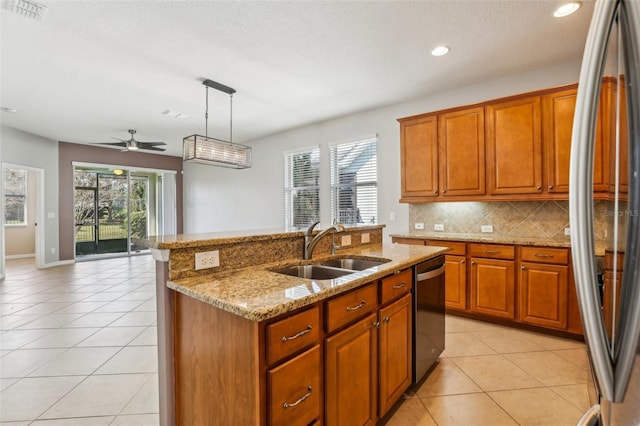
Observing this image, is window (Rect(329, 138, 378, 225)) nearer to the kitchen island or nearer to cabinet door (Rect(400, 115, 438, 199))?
cabinet door (Rect(400, 115, 438, 199))

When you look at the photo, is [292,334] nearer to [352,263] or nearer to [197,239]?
[197,239]

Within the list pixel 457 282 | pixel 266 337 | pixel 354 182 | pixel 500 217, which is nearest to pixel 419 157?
pixel 500 217

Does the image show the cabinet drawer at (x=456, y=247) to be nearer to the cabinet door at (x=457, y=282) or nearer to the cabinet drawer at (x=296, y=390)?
the cabinet door at (x=457, y=282)

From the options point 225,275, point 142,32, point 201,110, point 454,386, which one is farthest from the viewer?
point 201,110

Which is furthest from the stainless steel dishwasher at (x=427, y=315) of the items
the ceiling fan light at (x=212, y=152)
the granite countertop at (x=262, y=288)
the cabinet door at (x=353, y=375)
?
the ceiling fan light at (x=212, y=152)

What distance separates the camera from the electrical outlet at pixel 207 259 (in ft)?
5.17

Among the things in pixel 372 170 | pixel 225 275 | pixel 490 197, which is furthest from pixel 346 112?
pixel 225 275

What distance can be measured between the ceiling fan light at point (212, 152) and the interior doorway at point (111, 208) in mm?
5594

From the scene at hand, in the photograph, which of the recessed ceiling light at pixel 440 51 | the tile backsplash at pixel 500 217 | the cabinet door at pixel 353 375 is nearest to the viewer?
the cabinet door at pixel 353 375

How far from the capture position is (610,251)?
2.10 ft

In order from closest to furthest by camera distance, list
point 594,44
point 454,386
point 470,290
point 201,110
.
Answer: point 594,44 → point 454,386 → point 470,290 → point 201,110

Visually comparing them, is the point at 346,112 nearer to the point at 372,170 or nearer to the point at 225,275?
the point at 372,170

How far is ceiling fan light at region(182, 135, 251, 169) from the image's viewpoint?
11.2ft

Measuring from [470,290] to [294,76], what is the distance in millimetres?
3181
